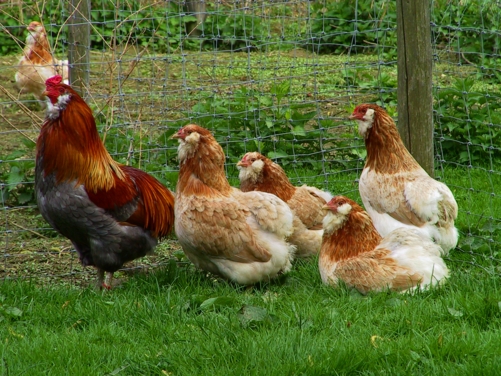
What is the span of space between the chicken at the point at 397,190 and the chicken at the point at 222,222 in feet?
2.48

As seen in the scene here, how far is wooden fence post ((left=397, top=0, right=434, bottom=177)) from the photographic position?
6.09m

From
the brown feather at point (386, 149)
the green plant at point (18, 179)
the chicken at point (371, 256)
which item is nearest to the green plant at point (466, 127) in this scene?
the brown feather at point (386, 149)

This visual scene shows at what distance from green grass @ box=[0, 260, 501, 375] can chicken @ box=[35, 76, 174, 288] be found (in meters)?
0.33

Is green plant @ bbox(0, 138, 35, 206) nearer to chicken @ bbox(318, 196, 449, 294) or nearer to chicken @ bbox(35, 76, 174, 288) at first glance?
chicken @ bbox(35, 76, 174, 288)

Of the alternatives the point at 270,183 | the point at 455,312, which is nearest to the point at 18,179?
the point at 270,183

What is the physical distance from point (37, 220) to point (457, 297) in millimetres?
4098

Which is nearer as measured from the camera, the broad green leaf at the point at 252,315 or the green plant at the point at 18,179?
the broad green leaf at the point at 252,315

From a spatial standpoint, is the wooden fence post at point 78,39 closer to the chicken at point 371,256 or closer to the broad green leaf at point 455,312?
the chicken at point 371,256

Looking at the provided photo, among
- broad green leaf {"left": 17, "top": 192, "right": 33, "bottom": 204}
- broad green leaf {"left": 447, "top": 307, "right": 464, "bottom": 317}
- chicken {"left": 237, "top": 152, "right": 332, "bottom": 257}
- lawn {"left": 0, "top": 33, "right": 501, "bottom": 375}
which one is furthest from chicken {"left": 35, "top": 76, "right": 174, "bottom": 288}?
broad green leaf {"left": 447, "top": 307, "right": 464, "bottom": 317}

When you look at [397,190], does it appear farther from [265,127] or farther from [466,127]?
[265,127]

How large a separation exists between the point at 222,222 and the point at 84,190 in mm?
1039

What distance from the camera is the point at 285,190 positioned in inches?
253

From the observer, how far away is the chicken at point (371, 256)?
5020 millimetres

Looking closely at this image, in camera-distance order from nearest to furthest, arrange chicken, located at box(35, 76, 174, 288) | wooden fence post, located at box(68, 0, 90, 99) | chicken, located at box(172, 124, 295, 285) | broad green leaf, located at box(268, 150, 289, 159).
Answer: chicken, located at box(35, 76, 174, 288) < chicken, located at box(172, 124, 295, 285) < wooden fence post, located at box(68, 0, 90, 99) < broad green leaf, located at box(268, 150, 289, 159)
